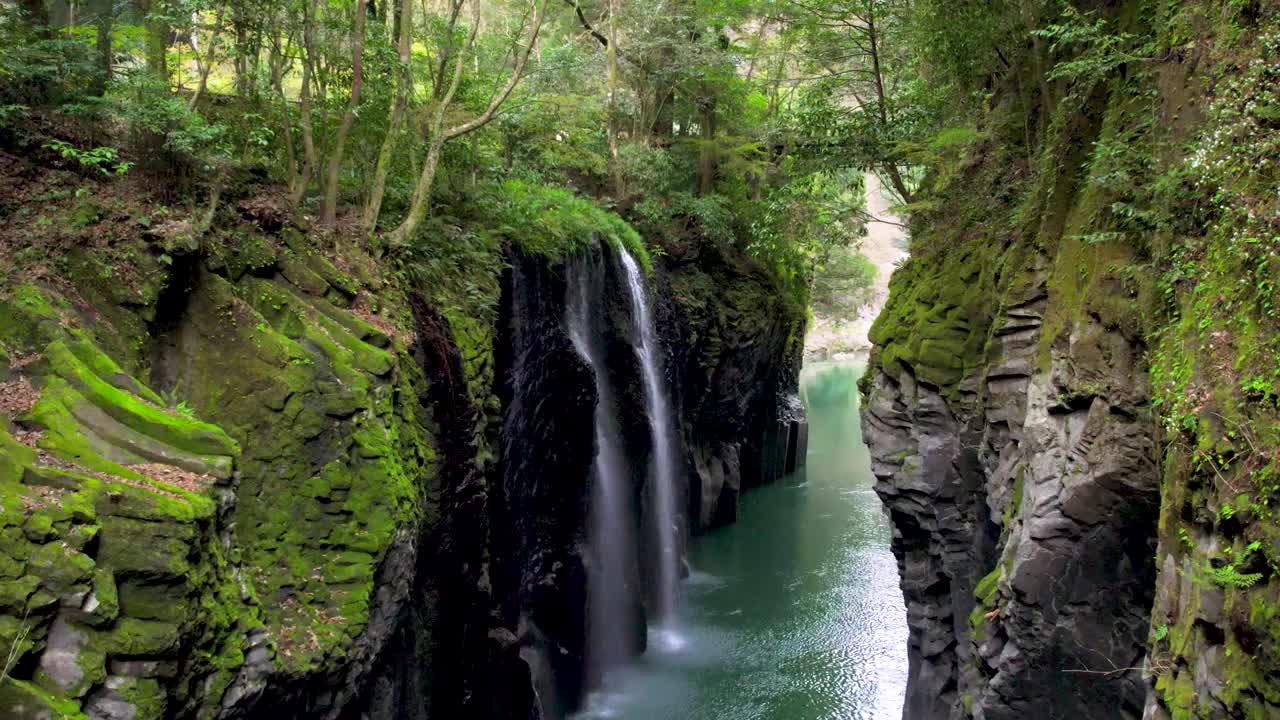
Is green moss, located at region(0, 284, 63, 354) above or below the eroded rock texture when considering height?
above

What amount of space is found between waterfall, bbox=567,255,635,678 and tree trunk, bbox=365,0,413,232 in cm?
564

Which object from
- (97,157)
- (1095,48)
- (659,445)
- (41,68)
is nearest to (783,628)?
(659,445)

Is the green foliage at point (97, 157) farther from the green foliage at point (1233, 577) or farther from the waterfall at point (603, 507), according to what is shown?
the green foliage at point (1233, 577)

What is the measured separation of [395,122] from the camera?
11.0 metres

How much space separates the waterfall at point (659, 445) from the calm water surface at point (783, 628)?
81 cm

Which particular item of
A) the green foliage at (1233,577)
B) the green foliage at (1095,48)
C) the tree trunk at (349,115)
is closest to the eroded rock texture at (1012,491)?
the green foliage at (1095,48)

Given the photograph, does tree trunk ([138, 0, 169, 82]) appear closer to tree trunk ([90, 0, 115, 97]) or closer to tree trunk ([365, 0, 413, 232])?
tree trunk ([90, 0, 115, 97])

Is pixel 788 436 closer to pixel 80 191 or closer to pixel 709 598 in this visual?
pixel 709 598

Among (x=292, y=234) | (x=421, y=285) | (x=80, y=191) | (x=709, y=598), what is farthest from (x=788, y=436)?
(x=80, y=191)

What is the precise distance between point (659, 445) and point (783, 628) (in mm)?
5356

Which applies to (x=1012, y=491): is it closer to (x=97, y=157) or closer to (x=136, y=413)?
(x=136, y=413)

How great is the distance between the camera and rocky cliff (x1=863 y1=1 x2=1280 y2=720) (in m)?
5.79

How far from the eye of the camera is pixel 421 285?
11.6 meters

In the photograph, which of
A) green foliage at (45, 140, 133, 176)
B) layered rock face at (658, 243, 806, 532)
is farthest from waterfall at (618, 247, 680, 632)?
green foliage at (45, 140, 133, 176)
